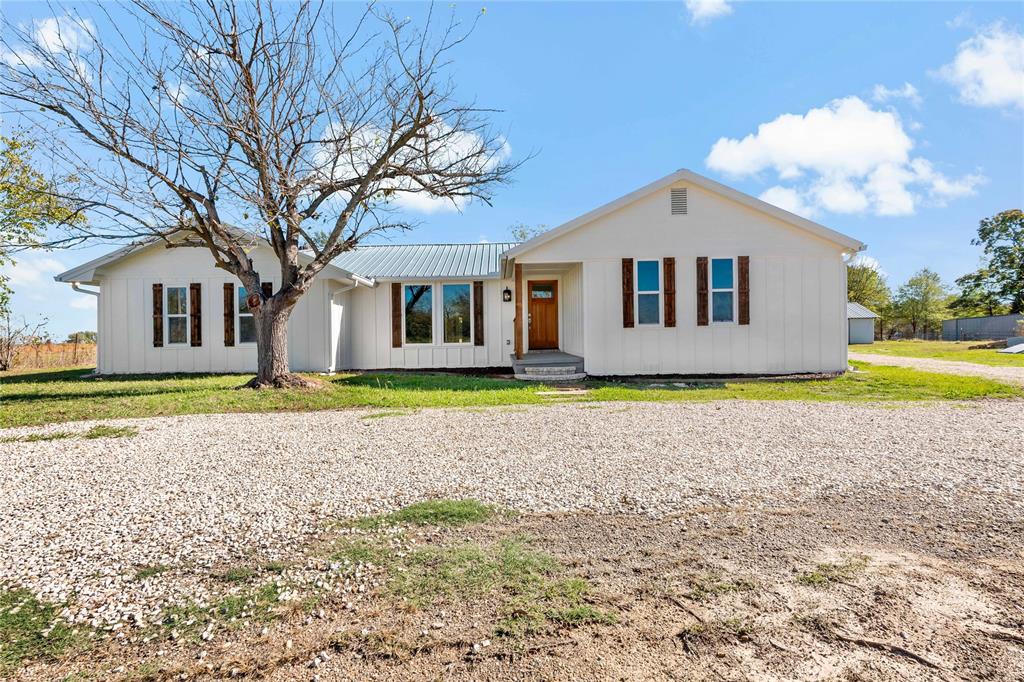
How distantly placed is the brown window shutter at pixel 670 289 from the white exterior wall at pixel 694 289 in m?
0.12

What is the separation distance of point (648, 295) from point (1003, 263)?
156ft

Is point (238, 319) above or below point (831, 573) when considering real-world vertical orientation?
above

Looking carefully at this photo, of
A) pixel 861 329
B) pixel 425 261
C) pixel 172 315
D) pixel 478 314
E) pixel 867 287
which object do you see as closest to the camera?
pixel 172 315

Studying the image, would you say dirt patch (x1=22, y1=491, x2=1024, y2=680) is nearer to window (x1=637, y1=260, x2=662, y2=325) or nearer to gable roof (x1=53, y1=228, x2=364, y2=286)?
window (x1=637, y1=260, x2=662, y2=325)

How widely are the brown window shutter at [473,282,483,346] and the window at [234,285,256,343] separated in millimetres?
5815

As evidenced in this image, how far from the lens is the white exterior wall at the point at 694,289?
11.7 meters

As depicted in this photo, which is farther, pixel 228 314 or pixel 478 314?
pixel 478 314

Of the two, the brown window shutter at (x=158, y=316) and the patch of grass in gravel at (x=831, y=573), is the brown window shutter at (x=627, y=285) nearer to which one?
the patch of grass in gravel at (x=831, y=573)

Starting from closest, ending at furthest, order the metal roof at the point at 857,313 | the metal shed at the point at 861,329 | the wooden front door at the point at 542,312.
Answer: the wooden front door at the point at 542,312 → the metal roof at the point at 857,313 → the metal shed at the point at 861,329

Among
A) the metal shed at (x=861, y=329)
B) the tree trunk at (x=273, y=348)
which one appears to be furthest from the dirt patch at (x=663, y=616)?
the metal shed at (x=861, y=329)

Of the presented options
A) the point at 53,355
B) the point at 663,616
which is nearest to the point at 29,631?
the point at 663,616

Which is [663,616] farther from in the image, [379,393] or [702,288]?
[702,288]

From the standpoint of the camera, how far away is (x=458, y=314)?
13797mm

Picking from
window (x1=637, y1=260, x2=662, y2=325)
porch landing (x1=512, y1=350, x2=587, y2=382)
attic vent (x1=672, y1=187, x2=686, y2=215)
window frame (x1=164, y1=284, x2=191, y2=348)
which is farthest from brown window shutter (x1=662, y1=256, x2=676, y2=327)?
window frame (x1=164, y1=284, x2=191, y2=348)
